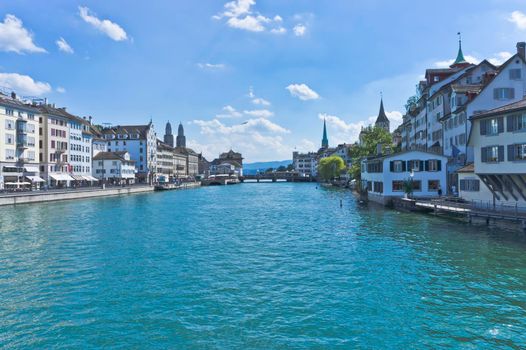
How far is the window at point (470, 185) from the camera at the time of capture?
1777 inches

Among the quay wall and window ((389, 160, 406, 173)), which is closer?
window ((389, 160, 406, 173))

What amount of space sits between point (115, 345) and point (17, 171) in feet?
276

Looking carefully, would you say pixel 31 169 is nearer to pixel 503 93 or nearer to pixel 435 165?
pixel 435 165

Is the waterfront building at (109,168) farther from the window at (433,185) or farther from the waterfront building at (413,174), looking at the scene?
the window at (433,185)

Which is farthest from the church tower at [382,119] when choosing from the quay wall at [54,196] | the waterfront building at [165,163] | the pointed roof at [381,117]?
the quay wall at [54,196]

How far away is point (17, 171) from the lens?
83.4 meters

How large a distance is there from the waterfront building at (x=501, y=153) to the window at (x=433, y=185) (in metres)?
15.8

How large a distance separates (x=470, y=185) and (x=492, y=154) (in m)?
8.06

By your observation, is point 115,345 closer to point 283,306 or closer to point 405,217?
point 283,306

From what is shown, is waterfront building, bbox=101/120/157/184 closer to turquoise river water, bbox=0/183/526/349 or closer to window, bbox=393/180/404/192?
window, bbox=393/180/404/192

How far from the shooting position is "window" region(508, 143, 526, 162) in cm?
3588

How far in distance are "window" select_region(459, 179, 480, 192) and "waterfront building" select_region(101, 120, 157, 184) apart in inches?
4864

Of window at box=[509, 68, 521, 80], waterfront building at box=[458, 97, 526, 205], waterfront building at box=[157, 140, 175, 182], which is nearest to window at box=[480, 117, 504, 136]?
waterfront building at box=[458, 97, 526, 205]

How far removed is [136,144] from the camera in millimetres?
153250
